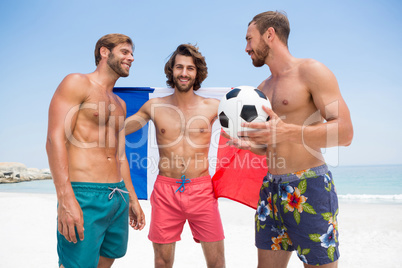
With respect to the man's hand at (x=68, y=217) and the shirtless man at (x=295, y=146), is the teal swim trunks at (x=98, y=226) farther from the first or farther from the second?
the shirtless man at (x=295, y=146)

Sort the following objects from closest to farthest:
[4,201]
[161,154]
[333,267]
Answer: [333,267], [161,154], [4,201]

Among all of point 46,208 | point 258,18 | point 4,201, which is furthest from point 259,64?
point 4,201

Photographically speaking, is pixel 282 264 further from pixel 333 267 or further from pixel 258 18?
pixel 258 18

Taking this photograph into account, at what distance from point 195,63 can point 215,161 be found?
147 centimetres

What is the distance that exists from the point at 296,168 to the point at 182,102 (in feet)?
5.81

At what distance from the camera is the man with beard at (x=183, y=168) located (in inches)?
125

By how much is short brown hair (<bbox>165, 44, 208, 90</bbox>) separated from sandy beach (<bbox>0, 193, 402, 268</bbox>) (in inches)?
112

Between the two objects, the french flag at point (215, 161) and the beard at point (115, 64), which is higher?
the beard at point (115, 64)

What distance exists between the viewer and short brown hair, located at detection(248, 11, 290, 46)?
2.48 metres

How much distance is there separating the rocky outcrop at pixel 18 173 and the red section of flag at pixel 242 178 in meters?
28.6

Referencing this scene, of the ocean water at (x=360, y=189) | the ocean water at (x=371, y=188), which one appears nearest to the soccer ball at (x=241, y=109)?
the ocean water at (x=360, y=189)

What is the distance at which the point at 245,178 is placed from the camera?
3598 mm

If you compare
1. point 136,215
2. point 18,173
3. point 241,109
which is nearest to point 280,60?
point 241,109

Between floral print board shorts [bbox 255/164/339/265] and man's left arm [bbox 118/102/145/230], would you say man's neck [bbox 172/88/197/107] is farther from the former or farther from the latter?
floral print board shorts [bbox 255/164/339/265]
